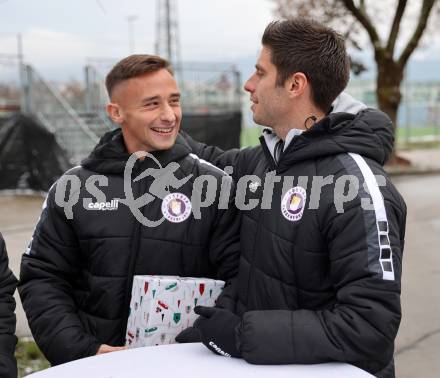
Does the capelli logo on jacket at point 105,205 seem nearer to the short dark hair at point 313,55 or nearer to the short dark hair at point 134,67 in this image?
the short dark hair at point 134,67

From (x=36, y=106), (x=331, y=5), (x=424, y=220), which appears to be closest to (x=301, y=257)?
(x=424, y=220)

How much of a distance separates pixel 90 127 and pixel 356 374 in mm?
11559

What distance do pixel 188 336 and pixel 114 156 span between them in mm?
728

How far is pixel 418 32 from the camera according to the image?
46.4ft

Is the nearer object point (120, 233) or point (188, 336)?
point (188, 336)

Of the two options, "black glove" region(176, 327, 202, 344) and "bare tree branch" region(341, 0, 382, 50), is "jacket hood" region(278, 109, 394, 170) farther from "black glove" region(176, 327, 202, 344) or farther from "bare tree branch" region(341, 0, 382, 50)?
"bare tree branch" region(341, 0, 382, 50)

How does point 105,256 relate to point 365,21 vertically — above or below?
below

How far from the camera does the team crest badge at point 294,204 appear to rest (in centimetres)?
175

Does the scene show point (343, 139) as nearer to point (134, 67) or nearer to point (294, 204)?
point (294, 204)

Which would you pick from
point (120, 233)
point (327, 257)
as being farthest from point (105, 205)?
point (327, 257)

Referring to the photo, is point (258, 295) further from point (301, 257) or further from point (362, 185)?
point (362, 185)

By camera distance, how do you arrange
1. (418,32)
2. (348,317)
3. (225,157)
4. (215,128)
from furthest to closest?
1. (418,32)
2. (215,128)
3. (225,157)
4. (348,317)

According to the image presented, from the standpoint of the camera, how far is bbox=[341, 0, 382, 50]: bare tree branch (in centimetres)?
1352

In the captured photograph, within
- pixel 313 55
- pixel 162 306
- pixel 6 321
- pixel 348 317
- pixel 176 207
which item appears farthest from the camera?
pixel 176 207
